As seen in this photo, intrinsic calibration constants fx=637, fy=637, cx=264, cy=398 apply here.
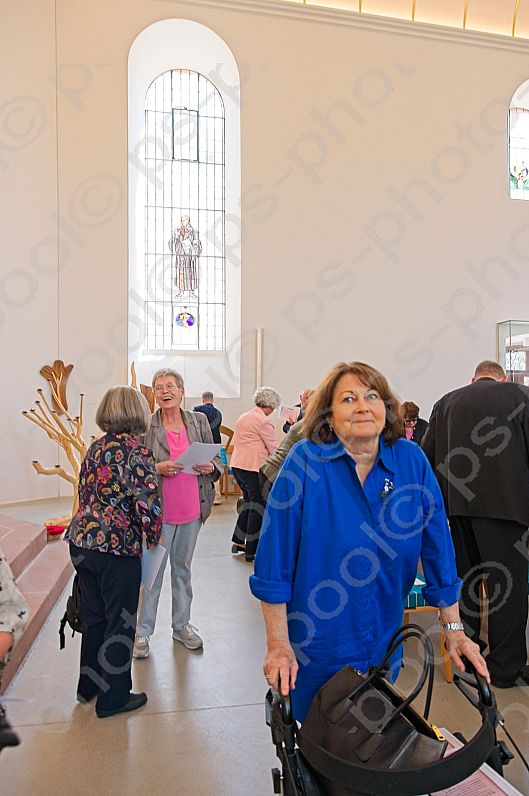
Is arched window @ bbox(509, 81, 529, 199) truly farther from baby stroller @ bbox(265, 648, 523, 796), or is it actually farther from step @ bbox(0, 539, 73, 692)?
baby stroller @ bbox(265, 648, 523, 796)

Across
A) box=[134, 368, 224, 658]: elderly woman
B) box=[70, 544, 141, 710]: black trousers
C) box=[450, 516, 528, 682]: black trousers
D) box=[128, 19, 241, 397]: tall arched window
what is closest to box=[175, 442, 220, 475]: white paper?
box=[134, 368, 224, 658]: elderly woman

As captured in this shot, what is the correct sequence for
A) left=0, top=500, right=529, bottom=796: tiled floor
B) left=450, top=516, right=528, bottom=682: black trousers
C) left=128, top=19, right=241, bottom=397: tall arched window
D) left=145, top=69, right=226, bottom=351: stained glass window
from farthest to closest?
left=145, top=69, right=226, bottom=351: stained glass window
left=128, top=19, right=241, bottom=397: tall arched window
left=450, top=516, right=528, bottom=682: black trousers
left=0, top=500, right=529, bottom=796: tiled floor

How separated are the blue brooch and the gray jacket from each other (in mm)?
2077

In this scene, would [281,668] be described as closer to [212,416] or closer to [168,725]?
[168,725]

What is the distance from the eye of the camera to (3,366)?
9414mm

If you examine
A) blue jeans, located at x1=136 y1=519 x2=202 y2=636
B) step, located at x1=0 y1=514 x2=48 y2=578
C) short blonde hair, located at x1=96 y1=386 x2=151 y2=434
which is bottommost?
step, located at x1=0 y1=514 x2=48 y2=578

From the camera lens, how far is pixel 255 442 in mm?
6195

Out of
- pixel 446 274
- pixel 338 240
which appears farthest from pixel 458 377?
pixel 338 240

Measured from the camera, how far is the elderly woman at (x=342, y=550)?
1.83 metres

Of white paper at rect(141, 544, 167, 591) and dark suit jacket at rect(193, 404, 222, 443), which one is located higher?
dark suit jacket at rect(193, 404, 222, 443)

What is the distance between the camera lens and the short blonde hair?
10.2ft

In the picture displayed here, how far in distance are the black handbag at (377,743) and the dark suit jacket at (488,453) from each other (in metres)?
1.97

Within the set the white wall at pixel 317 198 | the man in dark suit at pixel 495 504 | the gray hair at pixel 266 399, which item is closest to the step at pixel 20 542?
the gray hair at pixel 266 399

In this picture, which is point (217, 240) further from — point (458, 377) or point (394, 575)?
point (394, 575)
